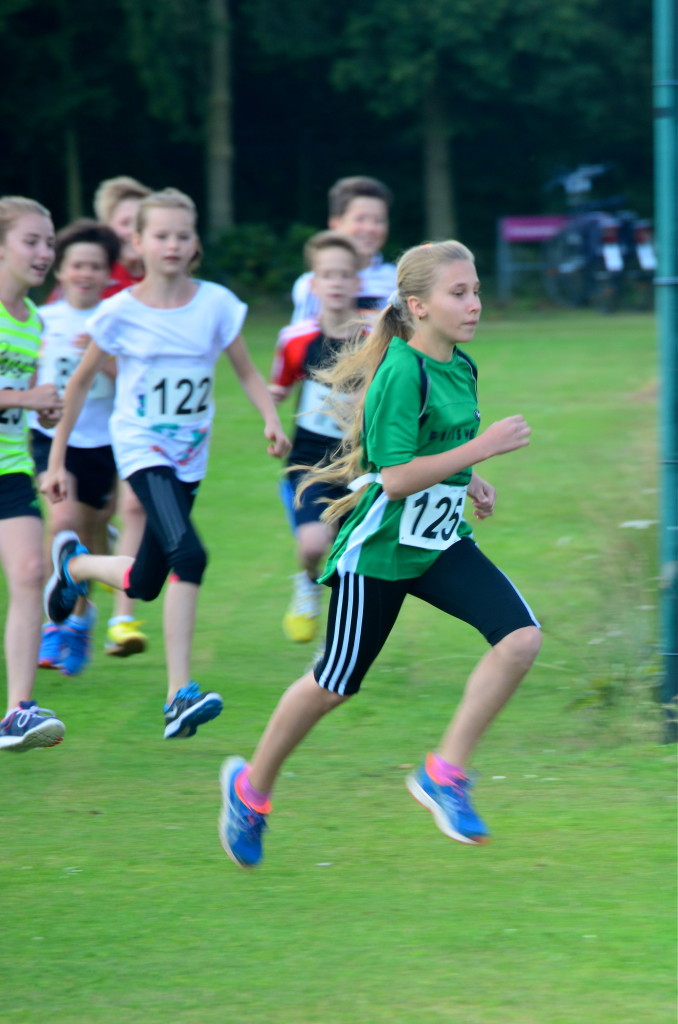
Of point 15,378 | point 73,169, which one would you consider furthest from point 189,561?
point 73,169

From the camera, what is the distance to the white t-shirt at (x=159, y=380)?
582 cm

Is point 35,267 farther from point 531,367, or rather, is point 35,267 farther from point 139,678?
point 531,367

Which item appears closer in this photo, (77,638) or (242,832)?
(242,832)

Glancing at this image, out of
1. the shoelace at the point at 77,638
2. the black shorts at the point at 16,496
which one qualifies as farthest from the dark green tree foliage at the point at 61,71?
the black shorts at the point at 16,496

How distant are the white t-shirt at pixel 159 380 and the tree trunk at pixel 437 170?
2540cm

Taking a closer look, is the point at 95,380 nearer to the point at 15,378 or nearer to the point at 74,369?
the point at 74,369

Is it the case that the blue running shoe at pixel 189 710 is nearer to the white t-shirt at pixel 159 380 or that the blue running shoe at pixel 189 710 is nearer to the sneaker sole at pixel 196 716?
the sneaker sole at pixel 196 716

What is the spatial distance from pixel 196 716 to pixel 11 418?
4.14ft

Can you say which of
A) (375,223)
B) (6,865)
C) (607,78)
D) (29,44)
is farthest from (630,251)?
(6,865)

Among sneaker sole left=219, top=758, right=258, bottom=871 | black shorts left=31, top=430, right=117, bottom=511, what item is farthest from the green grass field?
black shorts left=31, top=430, right=117, bottom=511

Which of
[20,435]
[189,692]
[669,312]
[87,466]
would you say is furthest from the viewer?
[87,466]

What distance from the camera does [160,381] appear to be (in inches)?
230

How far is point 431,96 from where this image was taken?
30391 mm

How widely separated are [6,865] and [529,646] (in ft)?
5.14
